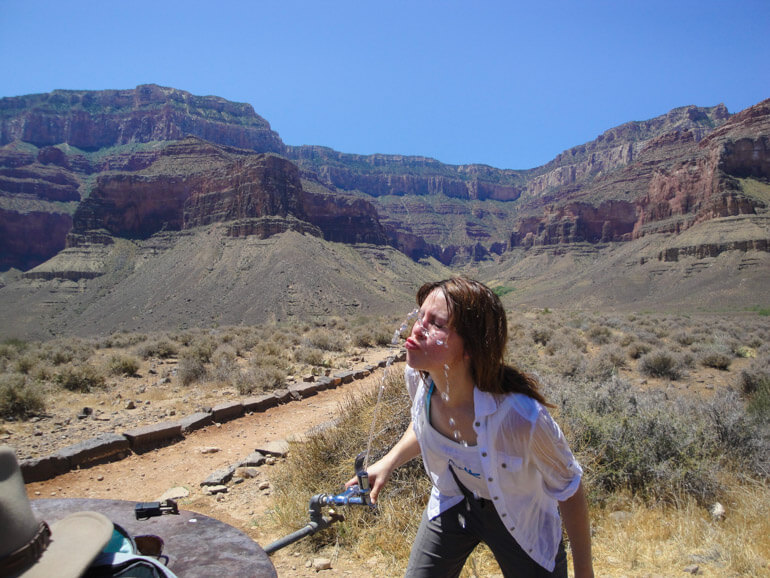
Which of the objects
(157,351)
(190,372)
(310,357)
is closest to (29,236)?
(157,351)

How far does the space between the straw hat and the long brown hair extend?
141 cm

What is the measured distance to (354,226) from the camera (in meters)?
91.8

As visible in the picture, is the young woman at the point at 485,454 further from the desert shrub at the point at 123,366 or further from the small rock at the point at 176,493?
the desert shrub at the point at 123,366

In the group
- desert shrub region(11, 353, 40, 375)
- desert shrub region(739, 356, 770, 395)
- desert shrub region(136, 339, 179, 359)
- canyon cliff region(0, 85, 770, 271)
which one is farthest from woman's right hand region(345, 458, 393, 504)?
canyon cliff region(0, 85, 770, 271)

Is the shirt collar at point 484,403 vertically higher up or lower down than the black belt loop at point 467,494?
higher up

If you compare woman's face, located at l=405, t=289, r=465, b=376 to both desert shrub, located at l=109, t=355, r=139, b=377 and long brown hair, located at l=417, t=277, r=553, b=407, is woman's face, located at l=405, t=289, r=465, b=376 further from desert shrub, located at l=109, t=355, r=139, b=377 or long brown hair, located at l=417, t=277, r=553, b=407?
desert shrub, located at l=109, t=355, r=139, b=377

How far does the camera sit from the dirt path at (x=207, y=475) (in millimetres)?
4246

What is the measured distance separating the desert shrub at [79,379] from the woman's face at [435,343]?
11001 millimetres

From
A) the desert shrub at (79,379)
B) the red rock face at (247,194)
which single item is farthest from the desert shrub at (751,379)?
the red rock face at (247,194)

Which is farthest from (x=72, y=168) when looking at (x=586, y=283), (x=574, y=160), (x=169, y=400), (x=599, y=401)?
(x=574, y=160)

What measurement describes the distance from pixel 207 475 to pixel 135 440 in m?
1.70

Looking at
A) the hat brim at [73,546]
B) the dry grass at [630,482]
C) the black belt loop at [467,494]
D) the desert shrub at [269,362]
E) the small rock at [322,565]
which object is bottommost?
the desert shrub at [269,362]

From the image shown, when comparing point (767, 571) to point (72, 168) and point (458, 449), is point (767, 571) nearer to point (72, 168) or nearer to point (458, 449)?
point (458, 449)

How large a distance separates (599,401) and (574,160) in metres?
193
